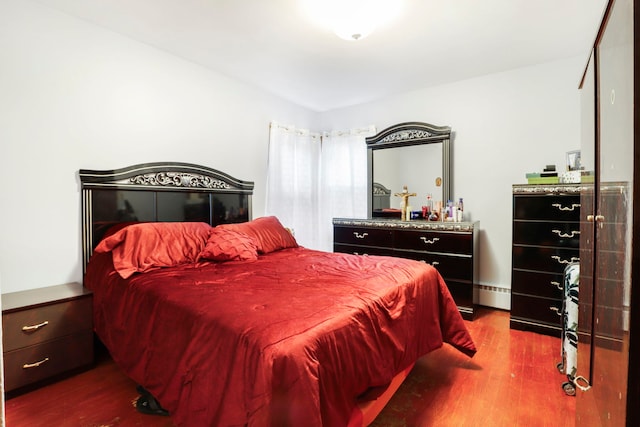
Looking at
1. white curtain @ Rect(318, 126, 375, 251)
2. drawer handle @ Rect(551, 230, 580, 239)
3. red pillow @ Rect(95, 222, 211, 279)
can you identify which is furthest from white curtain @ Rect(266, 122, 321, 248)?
drawer handle @ Rect(551, 230, 580, 239)

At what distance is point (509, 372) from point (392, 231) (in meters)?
1.68

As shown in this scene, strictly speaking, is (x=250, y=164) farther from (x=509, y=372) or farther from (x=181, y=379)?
(x=509, y=372)

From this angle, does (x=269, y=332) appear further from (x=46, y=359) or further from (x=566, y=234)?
(x=566, y=234)

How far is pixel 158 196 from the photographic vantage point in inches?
110

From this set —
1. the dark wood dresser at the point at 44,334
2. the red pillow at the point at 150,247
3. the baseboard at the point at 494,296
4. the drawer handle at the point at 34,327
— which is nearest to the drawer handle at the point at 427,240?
the baseboard at the point at 494,296

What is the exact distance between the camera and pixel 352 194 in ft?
14.1

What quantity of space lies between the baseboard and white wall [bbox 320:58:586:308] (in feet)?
0.03

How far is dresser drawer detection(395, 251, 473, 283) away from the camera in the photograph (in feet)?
10.1

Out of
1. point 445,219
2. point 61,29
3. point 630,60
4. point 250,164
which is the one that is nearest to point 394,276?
point 630,60

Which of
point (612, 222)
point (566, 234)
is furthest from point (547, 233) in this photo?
point (612, 222)

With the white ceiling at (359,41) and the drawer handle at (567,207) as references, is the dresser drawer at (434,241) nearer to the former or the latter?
the drawer handle at (567,207)

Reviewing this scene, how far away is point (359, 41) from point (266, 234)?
1827mm

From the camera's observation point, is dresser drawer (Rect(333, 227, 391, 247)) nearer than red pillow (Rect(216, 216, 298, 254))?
No

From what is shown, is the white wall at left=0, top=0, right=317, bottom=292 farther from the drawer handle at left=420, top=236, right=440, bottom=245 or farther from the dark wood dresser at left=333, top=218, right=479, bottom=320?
the drawer handle at left=420, top=236, right=440, bottom=245
